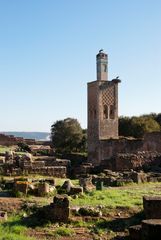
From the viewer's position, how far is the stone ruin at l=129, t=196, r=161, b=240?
11086 mm

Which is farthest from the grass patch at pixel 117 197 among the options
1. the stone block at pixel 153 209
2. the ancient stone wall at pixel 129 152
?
the ancient stone wall at pixel 129 152

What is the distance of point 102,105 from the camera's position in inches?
1826

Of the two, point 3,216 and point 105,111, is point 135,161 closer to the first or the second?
point 3,216

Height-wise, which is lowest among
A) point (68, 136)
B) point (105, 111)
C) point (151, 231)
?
point (151, 231)

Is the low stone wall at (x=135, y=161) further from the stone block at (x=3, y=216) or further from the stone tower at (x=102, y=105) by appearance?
the stone tower at (x=102, y=105)

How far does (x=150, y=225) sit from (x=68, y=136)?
158 feet

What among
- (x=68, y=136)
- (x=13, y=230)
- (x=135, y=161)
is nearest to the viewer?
(x=13, y=230)

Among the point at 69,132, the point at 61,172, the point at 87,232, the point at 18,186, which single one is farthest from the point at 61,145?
the point at 87,232

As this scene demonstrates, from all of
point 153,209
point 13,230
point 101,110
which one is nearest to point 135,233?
point 153,209

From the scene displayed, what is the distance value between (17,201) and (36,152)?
1071 inches

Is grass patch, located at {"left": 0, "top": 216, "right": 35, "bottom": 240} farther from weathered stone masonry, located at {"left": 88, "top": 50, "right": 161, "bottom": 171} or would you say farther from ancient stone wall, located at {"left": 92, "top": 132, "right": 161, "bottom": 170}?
weathered stone masonry, located at {"left": 88, "top": 50, "right": 161, "bottom": 171}

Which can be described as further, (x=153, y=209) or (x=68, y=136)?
(x=68, y=136)

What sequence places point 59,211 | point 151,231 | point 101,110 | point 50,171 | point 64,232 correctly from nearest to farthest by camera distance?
point 151,231
point 64,232
point 59,211
point 50,171
point 101,110

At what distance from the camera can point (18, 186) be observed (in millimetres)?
16328
